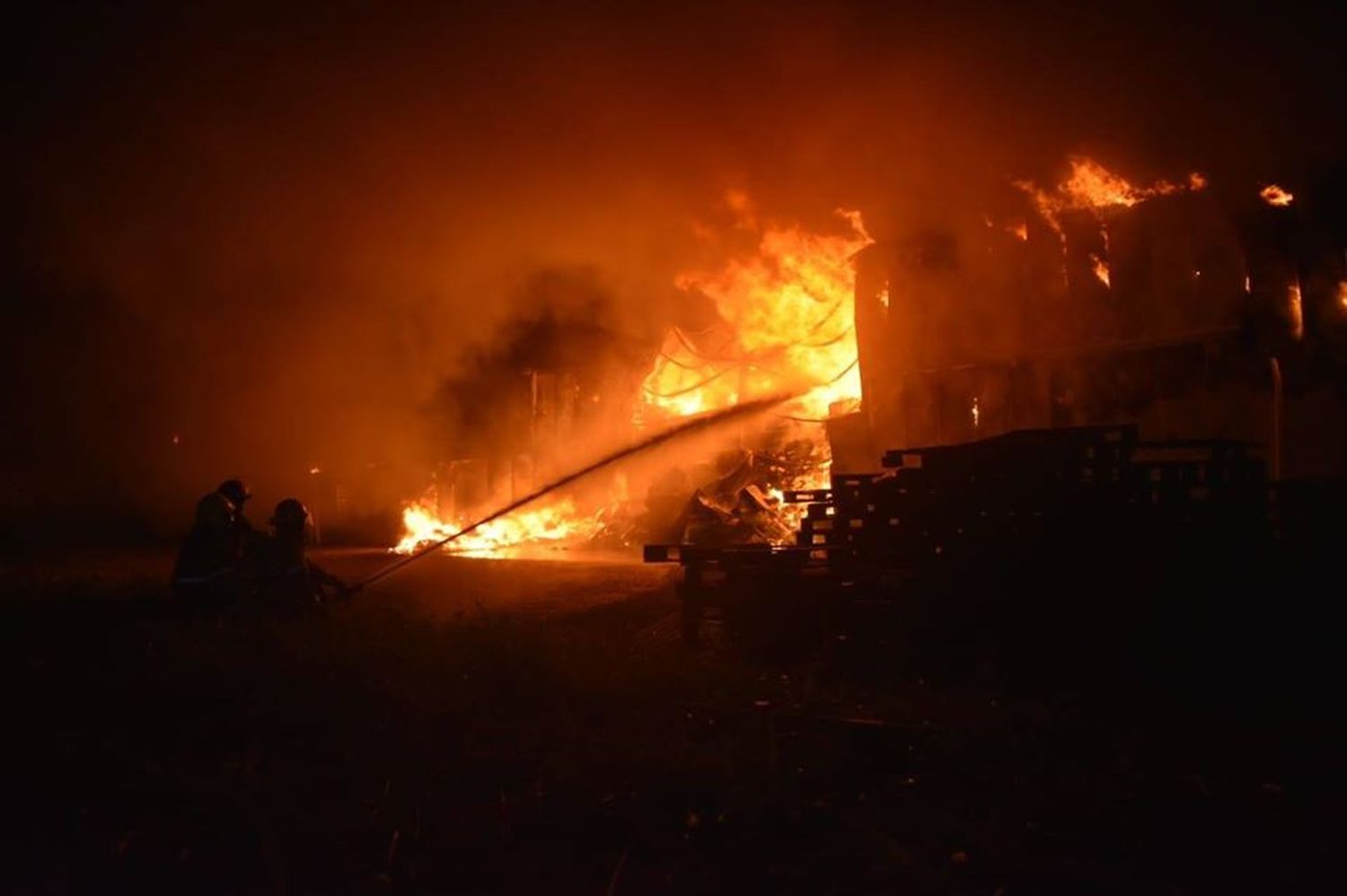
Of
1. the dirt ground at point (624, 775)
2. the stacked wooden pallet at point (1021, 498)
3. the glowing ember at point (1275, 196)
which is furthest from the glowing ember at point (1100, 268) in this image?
the dirt ground at point (624, 775)

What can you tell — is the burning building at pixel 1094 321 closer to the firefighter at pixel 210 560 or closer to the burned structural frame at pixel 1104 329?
the burned structural frame at pixel 1104 329

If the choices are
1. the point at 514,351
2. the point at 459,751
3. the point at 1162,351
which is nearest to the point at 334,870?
the point at 459,751

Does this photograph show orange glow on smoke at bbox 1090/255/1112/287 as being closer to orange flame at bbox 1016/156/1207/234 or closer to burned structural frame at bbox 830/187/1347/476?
burned structural frame at bbox 830/187/1347/476

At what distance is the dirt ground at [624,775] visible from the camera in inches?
181

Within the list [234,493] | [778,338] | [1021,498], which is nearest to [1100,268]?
[1021,498]

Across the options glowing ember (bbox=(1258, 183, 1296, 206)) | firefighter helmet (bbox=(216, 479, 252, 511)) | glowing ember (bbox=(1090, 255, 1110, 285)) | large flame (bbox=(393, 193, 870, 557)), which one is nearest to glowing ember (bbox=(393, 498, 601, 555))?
large flame (bbox=(393, 193, 870, 557))

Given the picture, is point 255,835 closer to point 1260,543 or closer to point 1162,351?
point 1260,543

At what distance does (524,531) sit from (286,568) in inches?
387

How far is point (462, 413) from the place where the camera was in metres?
25.8

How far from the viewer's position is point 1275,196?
10695 mm

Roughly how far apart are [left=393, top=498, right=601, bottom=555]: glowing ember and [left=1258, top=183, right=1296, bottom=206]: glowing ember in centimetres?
1196

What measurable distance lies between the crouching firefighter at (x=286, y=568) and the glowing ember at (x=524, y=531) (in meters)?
8.13

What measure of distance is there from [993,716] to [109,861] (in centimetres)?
481

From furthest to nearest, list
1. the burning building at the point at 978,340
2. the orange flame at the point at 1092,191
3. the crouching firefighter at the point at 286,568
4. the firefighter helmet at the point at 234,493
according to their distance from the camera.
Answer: the orange flame at the point at 1092,191, the firefighter helmet at the point at 234,493, the burning building at the point at 978,340, the crouching firefighter at the point at 286,568
